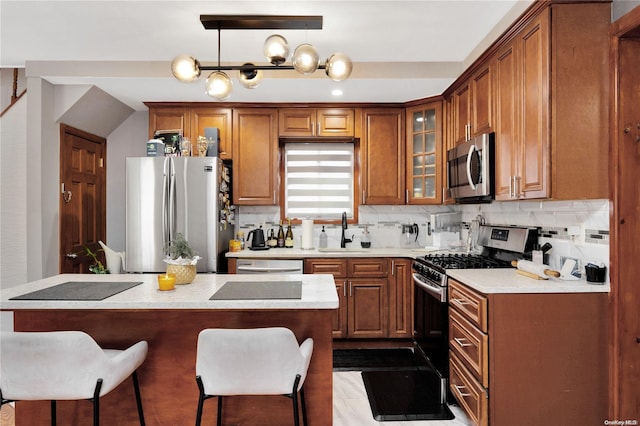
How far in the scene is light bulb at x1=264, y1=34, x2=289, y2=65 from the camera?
198 centimetres

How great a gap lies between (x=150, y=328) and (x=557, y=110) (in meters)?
2.43

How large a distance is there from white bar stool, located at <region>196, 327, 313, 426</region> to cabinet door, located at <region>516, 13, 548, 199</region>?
1633 millimetres

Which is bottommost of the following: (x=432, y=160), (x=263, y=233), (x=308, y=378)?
(x=308, y=378)

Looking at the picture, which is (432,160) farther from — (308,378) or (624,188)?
(308,378)

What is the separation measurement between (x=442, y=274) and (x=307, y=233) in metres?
1.70

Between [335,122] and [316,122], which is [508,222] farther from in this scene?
[316,122]

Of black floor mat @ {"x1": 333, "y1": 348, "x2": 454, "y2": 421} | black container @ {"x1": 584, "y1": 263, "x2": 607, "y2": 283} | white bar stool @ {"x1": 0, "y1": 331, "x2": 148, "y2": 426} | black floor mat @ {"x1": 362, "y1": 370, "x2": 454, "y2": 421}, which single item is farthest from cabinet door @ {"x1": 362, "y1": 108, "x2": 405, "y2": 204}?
white bar stool @ {"x1": 0, "y1": 331, "x2": 148, "y2": 426}

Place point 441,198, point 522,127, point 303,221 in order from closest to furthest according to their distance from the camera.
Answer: point 522,127
point 441,198
point 303,221

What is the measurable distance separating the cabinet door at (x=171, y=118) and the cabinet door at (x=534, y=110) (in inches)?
121

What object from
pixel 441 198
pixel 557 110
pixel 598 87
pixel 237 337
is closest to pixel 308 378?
pixel 237 337

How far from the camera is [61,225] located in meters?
3.60

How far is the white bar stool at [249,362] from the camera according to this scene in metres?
1.58

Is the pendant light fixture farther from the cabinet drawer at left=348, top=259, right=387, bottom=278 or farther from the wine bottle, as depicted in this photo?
the wine bottle

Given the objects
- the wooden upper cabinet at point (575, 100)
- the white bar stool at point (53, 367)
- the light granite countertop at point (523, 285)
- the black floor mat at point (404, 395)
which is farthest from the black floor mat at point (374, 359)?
the white bar stool at point (53, 367)
